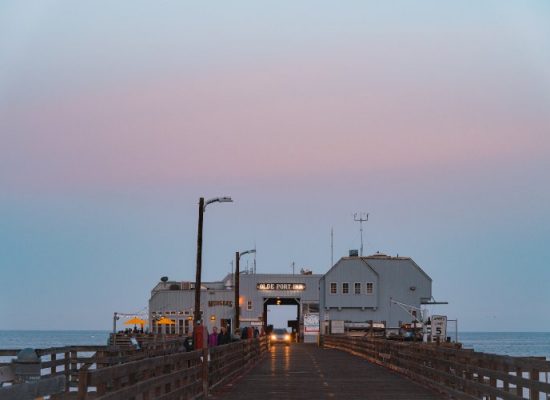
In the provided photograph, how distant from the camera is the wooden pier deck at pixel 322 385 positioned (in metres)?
26.9

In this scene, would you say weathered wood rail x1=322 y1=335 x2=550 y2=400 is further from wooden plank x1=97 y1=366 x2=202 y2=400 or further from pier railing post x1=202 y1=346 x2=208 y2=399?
wooden plank x1=97 y1=366 x2=202 y2=400

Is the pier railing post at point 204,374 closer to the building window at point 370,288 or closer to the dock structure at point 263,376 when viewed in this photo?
the dock structure at point 263,376

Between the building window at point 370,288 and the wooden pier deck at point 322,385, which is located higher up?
the building window at point 370,288

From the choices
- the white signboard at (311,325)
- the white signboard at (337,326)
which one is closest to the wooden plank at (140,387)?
the white signboard at (337,326)

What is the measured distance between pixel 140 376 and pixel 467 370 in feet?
27.3

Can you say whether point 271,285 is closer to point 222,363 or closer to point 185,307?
point 185,307

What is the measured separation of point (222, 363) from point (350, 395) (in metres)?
6.09

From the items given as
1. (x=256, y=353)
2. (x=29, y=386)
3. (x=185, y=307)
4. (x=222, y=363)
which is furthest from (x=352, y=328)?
(x=29, y=386)

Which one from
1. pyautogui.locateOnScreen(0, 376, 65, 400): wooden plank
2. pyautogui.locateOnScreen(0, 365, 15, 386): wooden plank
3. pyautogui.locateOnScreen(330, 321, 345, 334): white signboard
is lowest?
pyautogui.locateOnScreen(0, 365, 15, 386): wooden plank

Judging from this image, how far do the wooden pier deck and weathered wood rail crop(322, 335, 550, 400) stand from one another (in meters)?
0.49

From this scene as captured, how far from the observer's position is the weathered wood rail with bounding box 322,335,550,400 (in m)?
17.6

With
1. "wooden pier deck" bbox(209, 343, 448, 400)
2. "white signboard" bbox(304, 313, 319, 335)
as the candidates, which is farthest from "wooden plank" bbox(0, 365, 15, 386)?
"white signboard" bbox(304, 313, 319, 335)

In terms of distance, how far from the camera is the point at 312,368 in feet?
137

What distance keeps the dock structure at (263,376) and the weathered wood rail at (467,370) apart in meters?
0.02
